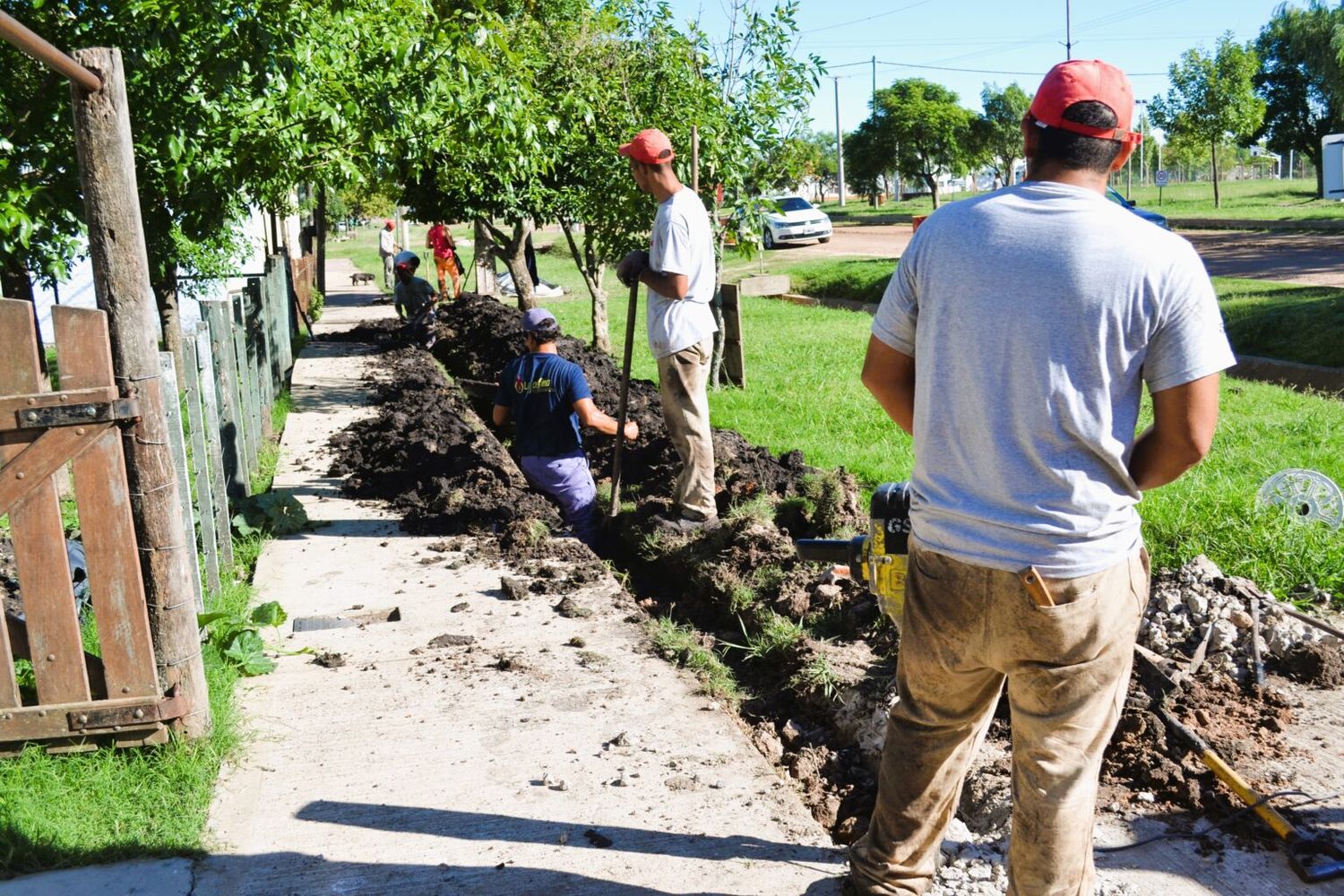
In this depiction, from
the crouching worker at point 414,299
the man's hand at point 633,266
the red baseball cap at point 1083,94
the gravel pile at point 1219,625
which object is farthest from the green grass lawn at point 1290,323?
the red baseball cap at point 1083,94

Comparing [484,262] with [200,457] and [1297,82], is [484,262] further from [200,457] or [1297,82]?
[1297,82]

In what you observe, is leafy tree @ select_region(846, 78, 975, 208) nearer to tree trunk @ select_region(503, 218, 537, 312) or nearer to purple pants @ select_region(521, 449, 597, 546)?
tree trunk @ select_region(503, 218, 537, 312)

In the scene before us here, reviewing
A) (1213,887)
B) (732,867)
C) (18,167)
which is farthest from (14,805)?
(18,167)

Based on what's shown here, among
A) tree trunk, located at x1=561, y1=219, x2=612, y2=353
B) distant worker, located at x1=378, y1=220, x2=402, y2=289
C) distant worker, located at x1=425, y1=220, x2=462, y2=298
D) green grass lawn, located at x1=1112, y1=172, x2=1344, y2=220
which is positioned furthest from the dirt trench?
green grass lawn, located at x1=1112, y1=172, x2=1344, y2=220

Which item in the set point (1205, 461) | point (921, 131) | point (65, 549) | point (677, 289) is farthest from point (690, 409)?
point (921, 131)

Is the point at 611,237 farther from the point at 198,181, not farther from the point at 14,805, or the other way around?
the point at 14,805

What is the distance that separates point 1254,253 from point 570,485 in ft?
59.4

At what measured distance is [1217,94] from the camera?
124 ft

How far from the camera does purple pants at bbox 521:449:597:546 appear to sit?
7215 millimetres

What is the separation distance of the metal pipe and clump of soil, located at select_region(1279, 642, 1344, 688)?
15.5ft

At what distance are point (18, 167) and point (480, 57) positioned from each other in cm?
279

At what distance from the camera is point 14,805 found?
3623 mm

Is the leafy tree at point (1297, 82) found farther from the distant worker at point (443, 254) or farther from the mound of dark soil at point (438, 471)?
the mound of dark soil at point (438, 471)

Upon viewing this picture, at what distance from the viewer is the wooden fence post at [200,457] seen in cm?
548
